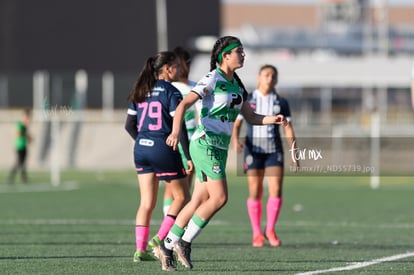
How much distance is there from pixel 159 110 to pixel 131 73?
1661 inches

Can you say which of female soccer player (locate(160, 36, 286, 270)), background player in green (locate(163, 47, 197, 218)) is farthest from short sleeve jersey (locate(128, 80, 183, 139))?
background player in green (locate(163, 47, 197, 218))

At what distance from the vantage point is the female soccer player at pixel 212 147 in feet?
34.3

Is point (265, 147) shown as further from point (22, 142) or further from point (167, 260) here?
point (22, 142)

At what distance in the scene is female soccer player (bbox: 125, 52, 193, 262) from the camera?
11.3 meters

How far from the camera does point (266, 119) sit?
Answer: 35.2 ft

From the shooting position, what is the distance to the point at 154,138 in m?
11.3

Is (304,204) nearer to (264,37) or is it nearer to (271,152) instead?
(271,152)

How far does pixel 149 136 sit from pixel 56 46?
41.4 m

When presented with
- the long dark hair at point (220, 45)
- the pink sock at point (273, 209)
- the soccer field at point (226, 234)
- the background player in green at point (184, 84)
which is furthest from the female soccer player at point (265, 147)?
the long dark hair at point (220, 45)

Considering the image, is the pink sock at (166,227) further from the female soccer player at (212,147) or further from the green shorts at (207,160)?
the green shorts at (207,160)

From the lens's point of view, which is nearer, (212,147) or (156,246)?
(212,147)

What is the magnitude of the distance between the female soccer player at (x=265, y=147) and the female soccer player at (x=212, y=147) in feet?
11.3

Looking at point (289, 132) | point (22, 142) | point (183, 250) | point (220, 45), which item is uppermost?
point (220, 45)

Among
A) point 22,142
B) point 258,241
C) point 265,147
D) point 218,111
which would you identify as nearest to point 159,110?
point 218,111
